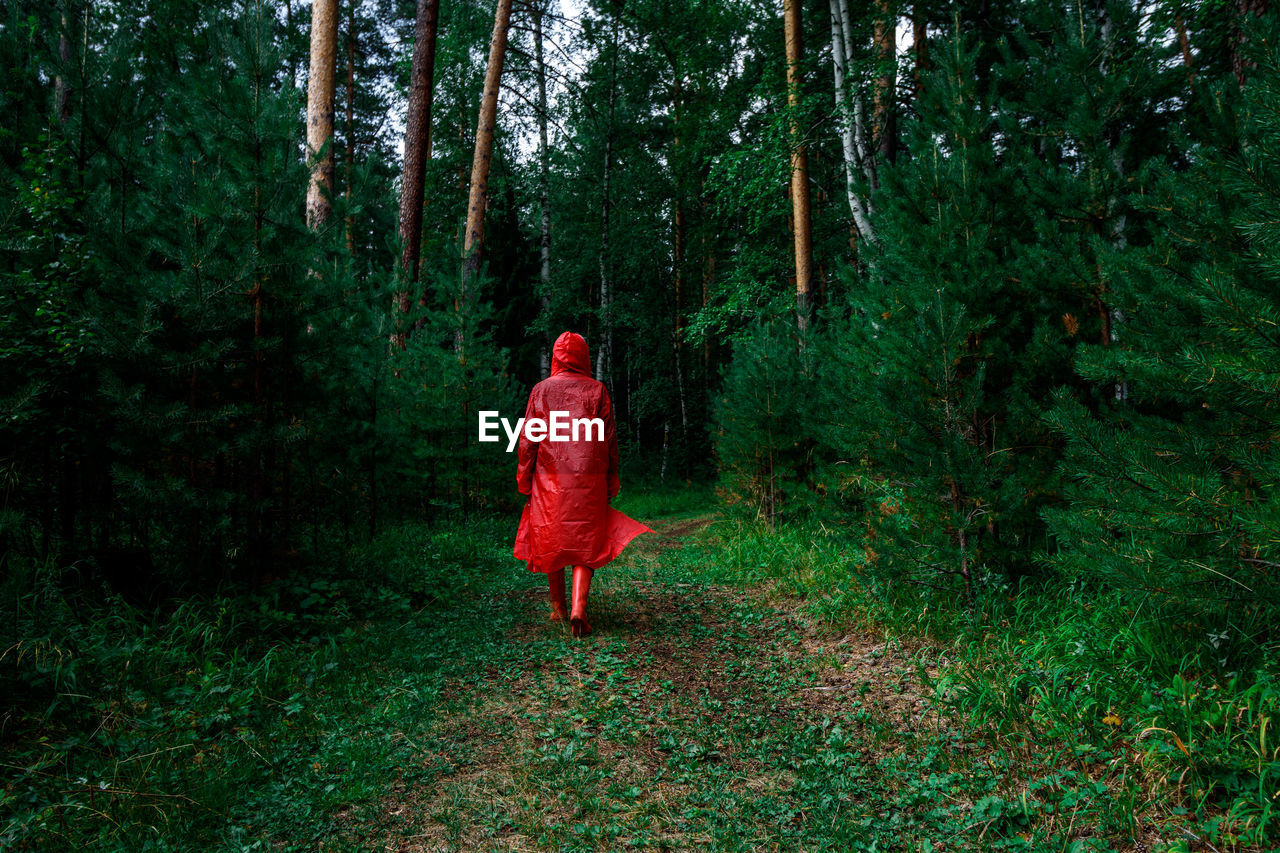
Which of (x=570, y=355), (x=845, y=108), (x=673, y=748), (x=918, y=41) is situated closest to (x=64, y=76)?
(x=570, y=355)

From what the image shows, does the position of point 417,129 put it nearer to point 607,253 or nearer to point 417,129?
point 417,129

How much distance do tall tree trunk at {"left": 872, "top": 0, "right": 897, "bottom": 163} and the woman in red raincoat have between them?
545 cm

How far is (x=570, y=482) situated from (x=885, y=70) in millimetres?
6875

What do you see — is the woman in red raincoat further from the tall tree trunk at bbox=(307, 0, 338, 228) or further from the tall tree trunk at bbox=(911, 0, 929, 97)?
the tall tree trunk at bbox=(911, 0, 929, 97)

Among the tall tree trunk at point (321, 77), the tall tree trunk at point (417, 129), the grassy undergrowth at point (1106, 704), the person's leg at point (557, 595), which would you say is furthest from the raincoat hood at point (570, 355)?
the tall tree trunk at point (417, 129)

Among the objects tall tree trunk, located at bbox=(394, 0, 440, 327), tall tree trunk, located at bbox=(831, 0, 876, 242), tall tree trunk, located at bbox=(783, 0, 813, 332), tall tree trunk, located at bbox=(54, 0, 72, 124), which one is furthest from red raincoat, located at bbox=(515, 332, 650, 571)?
tall tree trunk, located at bbox=(783, 0, 813, 332)

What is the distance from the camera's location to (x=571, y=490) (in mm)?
4785

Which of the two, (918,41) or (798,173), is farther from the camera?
(798,173)

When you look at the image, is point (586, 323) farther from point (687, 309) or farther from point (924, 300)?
point (924, 300)

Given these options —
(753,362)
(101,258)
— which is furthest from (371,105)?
(101,258)

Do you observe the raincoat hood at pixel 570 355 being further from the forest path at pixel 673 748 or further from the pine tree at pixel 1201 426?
the pine tree at pixel 1201 426

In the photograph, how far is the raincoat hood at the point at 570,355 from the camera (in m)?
5.06

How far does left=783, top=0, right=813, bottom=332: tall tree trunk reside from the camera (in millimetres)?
A: 9055

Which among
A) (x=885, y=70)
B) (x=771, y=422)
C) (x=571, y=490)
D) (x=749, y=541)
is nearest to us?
A: (x=571, y=490)
